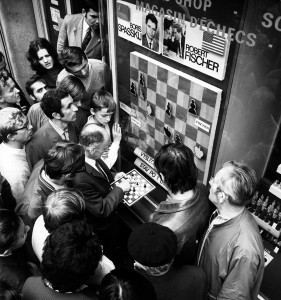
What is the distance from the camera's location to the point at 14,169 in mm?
2510

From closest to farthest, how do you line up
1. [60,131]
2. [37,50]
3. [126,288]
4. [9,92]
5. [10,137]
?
[126,288]
[10,137]
[60,131]
[9,92]
[37,50]

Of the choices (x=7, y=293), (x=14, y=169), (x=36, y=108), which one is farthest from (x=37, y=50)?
(x=7, y=293)

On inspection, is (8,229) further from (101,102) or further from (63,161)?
(101,102)

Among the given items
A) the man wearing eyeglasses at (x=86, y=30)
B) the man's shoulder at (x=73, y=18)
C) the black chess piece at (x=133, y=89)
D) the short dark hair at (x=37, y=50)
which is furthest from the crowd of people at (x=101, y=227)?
the man's shoulder at (x=73, y=18)

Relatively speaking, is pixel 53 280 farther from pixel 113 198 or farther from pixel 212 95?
pixel 212 95

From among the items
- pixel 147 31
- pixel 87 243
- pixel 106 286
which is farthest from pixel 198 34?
pixel 106 286

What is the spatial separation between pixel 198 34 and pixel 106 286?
1.64 meters

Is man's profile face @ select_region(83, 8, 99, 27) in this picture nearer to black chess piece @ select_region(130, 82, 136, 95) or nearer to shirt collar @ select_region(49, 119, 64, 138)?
black chess piece @ select_region(130, 82, 136, 95)

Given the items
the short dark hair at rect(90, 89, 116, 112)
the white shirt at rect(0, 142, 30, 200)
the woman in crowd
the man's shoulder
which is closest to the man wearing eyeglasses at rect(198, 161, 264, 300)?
the short dark hair at rect(90, 89, 116, 112)

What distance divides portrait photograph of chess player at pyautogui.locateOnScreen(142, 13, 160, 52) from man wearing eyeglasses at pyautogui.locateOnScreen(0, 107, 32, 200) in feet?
4.04

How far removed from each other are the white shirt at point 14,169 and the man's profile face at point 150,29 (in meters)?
1.47

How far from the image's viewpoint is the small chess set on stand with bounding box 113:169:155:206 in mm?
2727

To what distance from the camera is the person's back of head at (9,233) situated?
1715mm

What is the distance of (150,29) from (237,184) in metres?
1.45
